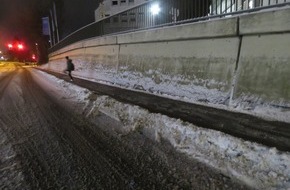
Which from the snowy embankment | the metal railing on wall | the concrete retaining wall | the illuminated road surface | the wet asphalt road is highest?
the metal railing on wall

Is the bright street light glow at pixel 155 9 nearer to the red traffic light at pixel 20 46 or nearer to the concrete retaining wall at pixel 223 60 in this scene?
the concrete retaining wall at pixel 223 60

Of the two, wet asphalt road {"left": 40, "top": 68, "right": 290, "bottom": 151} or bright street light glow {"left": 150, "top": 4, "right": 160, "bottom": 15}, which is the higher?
bright street light glow {"left": 150, "top": 4, "right": 160, "bottom": 15}

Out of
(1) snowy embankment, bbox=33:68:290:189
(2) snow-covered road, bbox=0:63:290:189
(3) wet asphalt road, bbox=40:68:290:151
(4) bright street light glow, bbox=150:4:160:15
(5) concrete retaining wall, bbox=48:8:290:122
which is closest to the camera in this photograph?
(1) snowy embankment, bbox=33:68:290:189

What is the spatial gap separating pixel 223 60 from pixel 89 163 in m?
4.26

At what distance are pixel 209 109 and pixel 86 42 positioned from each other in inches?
588

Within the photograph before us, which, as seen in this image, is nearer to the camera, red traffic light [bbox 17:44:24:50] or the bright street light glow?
the bright street light glow

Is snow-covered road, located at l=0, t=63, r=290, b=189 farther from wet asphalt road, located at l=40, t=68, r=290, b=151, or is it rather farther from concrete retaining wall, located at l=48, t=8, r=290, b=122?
concrete retaining wall, located at l=48, t=8, r=290, b=122

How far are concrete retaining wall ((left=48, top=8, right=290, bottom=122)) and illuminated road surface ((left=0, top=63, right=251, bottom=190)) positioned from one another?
2480 millimetres

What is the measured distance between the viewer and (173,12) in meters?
10.6

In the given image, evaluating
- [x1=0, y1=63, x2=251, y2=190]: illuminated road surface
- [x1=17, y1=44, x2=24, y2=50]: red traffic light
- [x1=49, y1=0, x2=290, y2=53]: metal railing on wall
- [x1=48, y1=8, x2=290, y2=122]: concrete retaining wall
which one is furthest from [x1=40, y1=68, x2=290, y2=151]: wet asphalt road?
[x1=17, y1=44, x2=24, y2=50]: red traffic light

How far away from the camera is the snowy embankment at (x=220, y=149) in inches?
144

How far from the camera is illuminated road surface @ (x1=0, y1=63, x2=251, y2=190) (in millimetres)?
3783

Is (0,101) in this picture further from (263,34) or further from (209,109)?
(263,34)

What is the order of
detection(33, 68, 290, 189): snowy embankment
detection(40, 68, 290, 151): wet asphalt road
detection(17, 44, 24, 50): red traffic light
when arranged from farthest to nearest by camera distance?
detection(17, 44, 24, 50): red traffic light < detection(40, 68, 290, 151): wet asphalt road < detection(33, 68, 290, 189): snowy embankment
